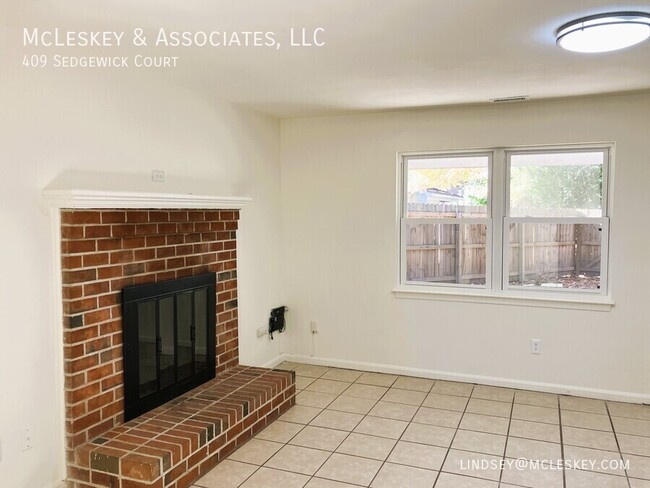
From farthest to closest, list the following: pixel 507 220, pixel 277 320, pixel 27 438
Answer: pixel 277 320
pixel 507 220
pixel 27 438

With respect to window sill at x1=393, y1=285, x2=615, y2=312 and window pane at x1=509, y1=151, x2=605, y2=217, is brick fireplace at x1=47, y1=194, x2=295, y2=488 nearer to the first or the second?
window sill at x1=393, y1=285, x2=615, y2=312

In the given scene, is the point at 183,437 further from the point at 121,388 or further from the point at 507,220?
the point at 507,220

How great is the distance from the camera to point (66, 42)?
2.58m

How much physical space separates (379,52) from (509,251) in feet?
7.14

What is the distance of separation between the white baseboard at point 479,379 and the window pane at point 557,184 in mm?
1321

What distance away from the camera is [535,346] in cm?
412

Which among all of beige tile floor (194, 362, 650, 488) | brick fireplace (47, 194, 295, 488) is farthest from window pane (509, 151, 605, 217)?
brick fireplace (47, 194, 295, 488)

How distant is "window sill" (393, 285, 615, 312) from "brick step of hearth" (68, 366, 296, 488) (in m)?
1.43

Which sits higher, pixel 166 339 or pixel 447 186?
pixel 447 186

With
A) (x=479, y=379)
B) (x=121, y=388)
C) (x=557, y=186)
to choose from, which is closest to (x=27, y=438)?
(x=121, y=388)

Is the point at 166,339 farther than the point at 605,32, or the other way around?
the point at 166,339

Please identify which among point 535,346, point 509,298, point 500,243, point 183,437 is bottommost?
point 183,437

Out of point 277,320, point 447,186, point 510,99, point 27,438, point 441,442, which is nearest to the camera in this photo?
point 27,438

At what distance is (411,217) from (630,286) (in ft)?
5.64
